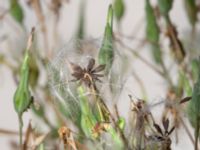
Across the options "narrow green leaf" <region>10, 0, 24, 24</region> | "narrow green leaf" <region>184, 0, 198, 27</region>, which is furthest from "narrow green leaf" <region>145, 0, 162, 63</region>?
"narrow green leaf" <region>10, 0, 24, 24</region>

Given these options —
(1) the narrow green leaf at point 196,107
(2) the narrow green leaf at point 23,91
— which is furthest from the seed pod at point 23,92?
(1) the narrow green leaf at point 196,107

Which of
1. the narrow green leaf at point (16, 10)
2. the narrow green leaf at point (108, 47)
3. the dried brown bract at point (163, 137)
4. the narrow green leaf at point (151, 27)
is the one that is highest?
the narrow green leaf at point (16, 10)

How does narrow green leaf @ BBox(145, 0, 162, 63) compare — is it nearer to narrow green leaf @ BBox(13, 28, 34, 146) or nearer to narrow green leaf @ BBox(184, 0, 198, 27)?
narrow green leaf @ BBox(184, 0, 198, 27)

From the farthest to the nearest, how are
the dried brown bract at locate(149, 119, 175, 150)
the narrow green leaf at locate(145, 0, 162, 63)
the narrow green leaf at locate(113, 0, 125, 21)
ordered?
the narrow green leaf at locate(113, 0, 125, 21), the narrow green leaf at locate(145, 0, 162, 63), the dried brown bract at locate(149, 119, 175, 150)

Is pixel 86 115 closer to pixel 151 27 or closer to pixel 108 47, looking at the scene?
pixel 108 47

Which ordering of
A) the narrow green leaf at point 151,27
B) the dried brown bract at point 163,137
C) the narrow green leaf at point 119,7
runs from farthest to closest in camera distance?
the narrow green leaf at point 119,7
the narrow green leaf at point 151,27
the dried brown bract at point 163,137

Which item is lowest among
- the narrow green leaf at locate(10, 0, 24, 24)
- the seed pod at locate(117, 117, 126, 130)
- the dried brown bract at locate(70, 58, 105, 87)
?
the seed pod at locate(117, 117, 126, 130)

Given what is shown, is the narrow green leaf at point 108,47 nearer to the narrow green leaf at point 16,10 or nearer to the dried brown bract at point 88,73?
the dried brown bract at point 88,73

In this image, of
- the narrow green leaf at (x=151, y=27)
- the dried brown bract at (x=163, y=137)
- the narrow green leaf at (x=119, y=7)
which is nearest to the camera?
the dried brown bract at (x=163, y=137)
